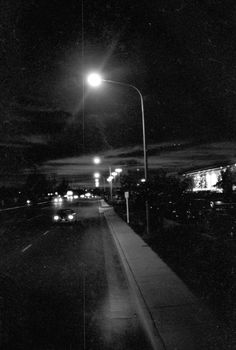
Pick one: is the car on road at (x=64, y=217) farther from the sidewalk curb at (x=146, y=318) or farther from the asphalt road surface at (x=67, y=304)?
the sidewalk curb at (x=146, y=318)

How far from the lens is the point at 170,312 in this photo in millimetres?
7082

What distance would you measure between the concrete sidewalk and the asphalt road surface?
27 centimetres

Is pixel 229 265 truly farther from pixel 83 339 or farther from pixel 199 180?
pixel 199 180

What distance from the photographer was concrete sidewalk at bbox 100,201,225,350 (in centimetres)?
571

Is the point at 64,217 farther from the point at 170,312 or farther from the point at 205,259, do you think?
the point at 170,312

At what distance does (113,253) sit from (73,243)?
3854 millimetres

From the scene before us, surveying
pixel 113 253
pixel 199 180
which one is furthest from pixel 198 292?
pixel 199 180

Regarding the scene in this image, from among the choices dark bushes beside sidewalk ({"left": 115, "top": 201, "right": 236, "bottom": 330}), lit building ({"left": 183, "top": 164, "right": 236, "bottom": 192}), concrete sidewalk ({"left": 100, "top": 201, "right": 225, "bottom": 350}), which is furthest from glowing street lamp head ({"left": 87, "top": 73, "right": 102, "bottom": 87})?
lit building ({"left": 183, "top": 164, "right": 236, "bottom": 192})

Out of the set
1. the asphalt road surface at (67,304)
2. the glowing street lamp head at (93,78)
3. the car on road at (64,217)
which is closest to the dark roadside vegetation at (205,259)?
the asphalt road surface at (67,304)

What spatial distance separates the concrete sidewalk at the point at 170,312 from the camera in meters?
5.71

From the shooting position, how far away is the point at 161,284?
939 centimetres

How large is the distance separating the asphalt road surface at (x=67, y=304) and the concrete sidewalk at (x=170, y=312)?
0.27 metres

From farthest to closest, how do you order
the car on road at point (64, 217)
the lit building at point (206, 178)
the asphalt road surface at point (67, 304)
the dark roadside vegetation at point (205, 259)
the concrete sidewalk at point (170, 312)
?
the lit building at point (206, 178) → the car on road at point (64, 217) → the dark roadside vegetation at point (205, 259) → the asphalt road surface at point (67, 304) → the concrete sidewalk at point (170, 312)

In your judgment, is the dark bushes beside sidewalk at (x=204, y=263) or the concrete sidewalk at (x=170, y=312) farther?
the dark bushes beside sidewalk at (x=204, y=263)
